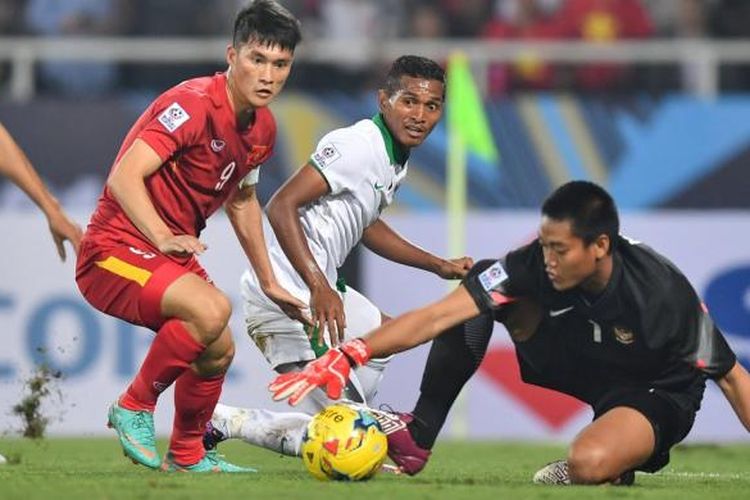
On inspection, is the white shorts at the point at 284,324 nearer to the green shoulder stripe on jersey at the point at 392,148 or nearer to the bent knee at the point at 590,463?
the green shoulder stripe on jersey at the point at 392,148

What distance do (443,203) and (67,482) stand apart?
281 inches

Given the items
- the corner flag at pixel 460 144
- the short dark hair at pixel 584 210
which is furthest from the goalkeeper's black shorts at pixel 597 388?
the corner flag at pixel 460 144

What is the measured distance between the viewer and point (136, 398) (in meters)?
8.42

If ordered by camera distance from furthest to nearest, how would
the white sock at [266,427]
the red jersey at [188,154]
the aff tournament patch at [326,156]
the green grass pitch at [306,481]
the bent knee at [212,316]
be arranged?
1. the white sock at [266,427]
2. the aff tournament patch at [326,156]
3. the red jersey at [188,154]
4. the bent knee at [212,316]
5. the green grass pitch at [306,481]

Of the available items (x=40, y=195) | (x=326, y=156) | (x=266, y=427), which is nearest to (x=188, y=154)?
(x=326, y=156)

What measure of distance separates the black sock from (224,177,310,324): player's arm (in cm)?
73

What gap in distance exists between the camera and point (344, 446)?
8.04m

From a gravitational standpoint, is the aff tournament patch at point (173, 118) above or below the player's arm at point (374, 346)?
above

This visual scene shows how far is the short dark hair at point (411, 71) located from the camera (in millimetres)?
9281

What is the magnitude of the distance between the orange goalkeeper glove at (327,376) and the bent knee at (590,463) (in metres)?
1.03

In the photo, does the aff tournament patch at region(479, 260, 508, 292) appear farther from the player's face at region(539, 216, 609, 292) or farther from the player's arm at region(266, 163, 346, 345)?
the player's arm at region(266, 163, 346, 345)

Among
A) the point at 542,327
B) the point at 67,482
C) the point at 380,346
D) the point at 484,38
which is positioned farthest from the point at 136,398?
the point at 484,38

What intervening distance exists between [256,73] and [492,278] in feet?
4.94

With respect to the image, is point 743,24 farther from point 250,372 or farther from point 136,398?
point 136,398
